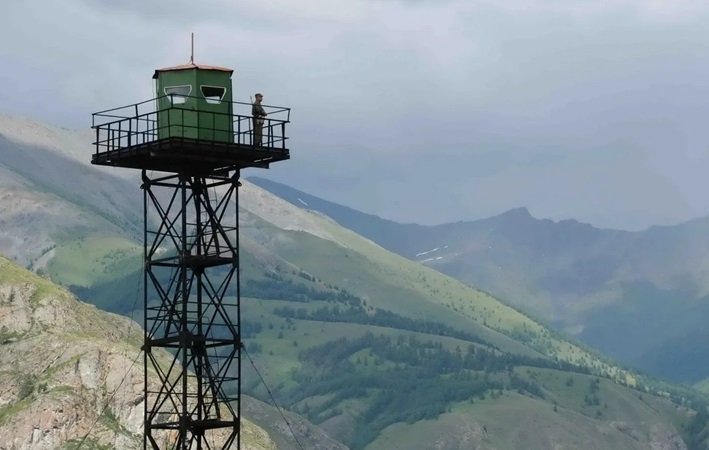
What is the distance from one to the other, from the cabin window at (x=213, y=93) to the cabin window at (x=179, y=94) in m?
0.58

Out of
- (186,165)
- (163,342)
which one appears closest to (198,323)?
(163,342)

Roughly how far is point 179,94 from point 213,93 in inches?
49.0

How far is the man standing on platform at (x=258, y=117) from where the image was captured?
2542 inches

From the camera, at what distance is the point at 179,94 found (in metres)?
63.7

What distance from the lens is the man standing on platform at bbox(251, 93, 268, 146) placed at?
64562 millimetres

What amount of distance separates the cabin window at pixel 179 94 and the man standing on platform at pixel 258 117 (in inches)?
113

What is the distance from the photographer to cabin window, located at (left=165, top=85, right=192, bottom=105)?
63.6 m

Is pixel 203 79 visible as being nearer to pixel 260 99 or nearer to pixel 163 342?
pixel 260 99

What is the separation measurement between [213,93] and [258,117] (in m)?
2.14

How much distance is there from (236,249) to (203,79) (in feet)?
21.4

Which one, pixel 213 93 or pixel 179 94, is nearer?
pixel 179 94

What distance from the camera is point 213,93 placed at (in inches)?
2515

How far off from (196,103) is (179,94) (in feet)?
2.54

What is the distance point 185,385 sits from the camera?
61.3 metres
